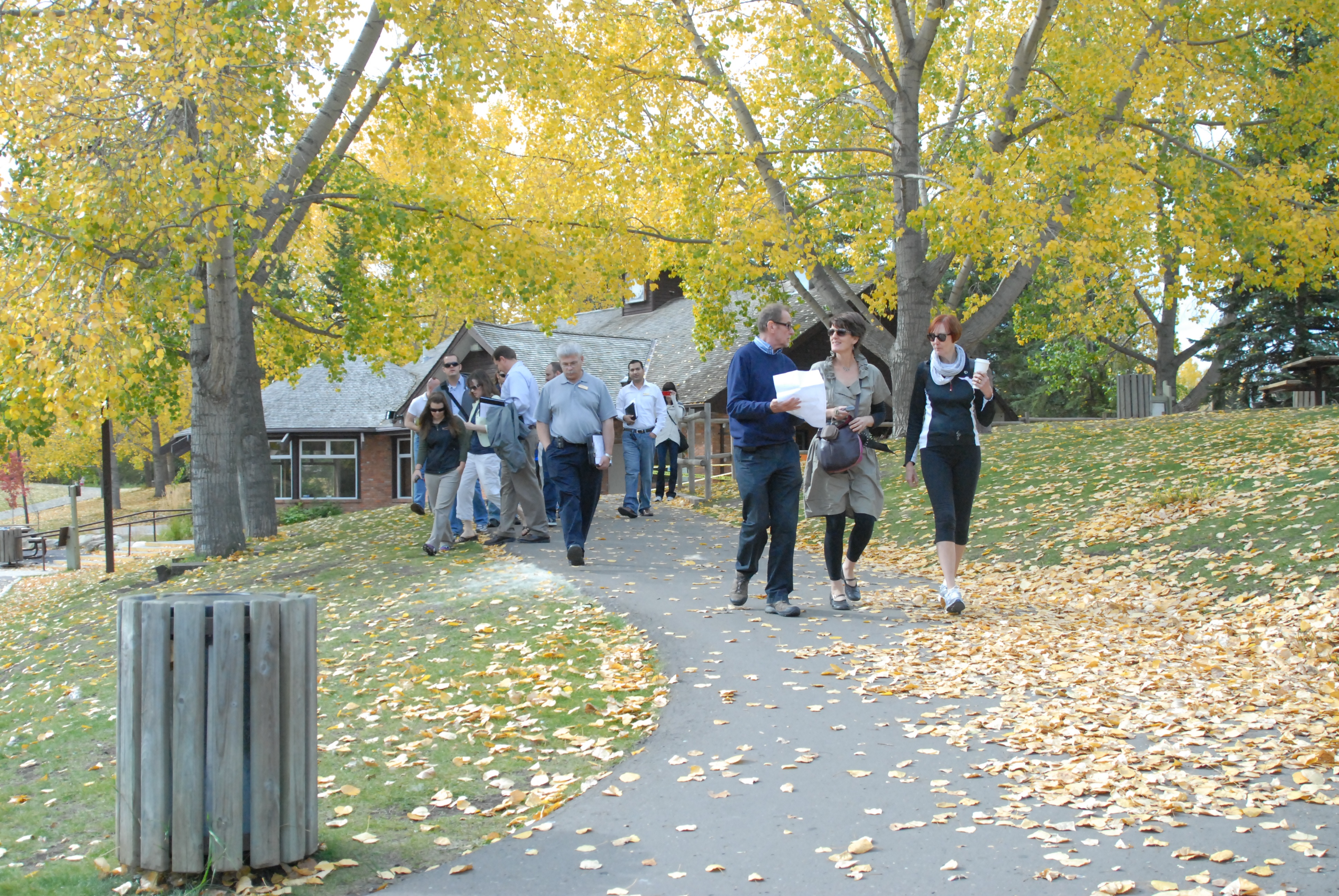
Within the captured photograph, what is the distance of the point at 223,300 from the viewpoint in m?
14.7

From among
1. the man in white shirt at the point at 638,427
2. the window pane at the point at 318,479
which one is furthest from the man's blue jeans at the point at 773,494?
the window pane at the point at 318,479

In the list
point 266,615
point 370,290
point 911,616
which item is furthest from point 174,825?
point 370,290

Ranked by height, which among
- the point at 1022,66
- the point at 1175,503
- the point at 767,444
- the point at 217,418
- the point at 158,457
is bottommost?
the point at 1175,503

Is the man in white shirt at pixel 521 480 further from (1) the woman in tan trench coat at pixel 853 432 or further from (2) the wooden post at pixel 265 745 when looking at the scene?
(2) the wooden post at pixel 265 745

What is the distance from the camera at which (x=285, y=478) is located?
38.1 m

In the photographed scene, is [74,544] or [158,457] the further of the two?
[158,457]

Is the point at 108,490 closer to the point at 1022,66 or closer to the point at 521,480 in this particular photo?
the point at 521,480

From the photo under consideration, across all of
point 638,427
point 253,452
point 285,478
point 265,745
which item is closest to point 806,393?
point 265,745

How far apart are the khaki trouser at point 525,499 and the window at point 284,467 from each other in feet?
90.2

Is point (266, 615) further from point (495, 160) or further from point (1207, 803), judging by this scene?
point (495, 160)

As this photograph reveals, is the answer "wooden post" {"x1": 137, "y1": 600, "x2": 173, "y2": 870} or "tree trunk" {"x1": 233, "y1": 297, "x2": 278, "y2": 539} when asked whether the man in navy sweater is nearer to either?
"wooden post" {"x1": 137, "y1": 600, "x2": 173, "y2": 870}

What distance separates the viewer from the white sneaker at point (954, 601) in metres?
7.97

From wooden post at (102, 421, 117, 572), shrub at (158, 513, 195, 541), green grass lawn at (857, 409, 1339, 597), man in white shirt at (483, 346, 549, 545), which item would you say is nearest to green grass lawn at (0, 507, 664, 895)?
man in white shirt at (483, 346, 549, 545)

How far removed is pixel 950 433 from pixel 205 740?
533cm
